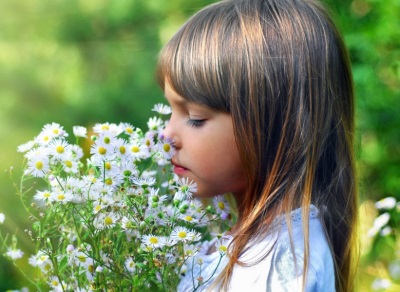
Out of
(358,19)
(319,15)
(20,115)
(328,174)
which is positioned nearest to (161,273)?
(328,174)

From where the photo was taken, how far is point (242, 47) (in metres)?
1.29

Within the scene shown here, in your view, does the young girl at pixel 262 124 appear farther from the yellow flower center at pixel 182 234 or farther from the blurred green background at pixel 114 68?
the blurred green background at pixel 114 68

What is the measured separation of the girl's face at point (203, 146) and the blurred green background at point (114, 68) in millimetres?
1393

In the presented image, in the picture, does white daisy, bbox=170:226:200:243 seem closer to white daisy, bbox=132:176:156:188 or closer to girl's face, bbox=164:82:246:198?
white daisy, bbox=132:176:156:188

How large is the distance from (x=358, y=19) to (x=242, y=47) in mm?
2081

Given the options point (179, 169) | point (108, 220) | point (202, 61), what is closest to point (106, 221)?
point (108, 220)

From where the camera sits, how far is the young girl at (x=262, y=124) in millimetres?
1242

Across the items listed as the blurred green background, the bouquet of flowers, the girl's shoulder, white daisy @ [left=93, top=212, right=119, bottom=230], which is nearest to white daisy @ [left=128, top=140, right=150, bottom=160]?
the bouquet of flowers

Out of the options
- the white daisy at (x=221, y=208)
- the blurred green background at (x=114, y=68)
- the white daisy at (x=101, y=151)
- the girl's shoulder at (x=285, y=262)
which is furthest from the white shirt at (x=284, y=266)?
the blurred green background at (x=114, y=68)

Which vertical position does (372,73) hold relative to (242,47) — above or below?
above

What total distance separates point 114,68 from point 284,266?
2.21 metres

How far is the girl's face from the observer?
1.27m

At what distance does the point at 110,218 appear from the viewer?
1.13m

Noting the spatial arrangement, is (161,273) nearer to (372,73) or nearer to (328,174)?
(328,174)
